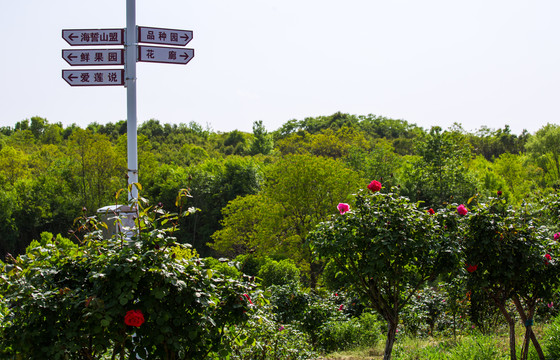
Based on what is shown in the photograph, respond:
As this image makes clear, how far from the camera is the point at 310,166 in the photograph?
16.8 metres

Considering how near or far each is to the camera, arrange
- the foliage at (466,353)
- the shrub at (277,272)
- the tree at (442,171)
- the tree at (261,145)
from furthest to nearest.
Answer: the tree at (261,145) < the tree at (442,171) < the shrub at (277,272) < the foliage at (466,353)

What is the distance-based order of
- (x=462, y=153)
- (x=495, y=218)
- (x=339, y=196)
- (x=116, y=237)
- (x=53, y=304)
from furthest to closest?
(x=462, y=153)
(x=339, y=196)
(x=495, y=218)
(x=116, y=237)
(x=53, y=304)

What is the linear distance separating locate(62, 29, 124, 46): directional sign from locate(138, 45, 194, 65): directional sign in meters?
0.22

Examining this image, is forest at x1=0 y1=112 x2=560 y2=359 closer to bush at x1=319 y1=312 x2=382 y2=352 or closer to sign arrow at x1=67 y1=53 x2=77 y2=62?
bush at x1=319 y1=312 x2=382 y2=352

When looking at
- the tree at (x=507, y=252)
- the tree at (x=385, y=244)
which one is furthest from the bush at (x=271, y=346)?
the tree at (x=507, y=252)

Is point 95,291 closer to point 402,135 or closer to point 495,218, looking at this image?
point 495,218

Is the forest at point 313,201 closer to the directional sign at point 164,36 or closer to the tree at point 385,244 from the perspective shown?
the tree at point 385,244

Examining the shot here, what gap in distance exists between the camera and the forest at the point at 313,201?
413 centimetres

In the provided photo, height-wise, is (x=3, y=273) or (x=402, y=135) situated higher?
(x=402, y=135)

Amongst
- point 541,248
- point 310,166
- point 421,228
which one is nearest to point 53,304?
point 421,228

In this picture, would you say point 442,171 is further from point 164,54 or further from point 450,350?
point 164,54

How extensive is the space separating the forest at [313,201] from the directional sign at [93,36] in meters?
1.70

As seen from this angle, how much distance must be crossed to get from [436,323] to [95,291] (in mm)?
7062

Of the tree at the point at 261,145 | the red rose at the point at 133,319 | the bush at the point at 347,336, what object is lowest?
the bush at the point at 347,336
